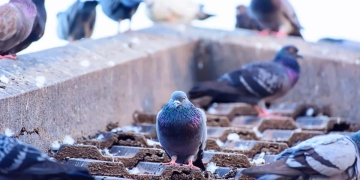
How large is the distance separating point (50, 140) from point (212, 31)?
5100mm

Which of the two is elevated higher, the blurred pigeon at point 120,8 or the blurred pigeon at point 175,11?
the blurred pigeon at point 120,8

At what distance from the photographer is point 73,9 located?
10516 millimetres

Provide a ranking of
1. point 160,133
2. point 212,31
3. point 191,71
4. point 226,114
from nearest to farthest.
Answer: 1. point 160,133
2. point 226,114
3. point 191,71
4. point 212,31

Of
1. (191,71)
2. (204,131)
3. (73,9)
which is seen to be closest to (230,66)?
(191,71)

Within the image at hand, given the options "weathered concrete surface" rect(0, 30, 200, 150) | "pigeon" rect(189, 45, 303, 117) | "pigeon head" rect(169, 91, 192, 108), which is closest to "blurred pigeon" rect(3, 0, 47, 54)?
"weathered concrete surface" rect(0, 30, 200, 150)

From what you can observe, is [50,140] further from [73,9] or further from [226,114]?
[73,9]

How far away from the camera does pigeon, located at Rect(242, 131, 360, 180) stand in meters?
4.63

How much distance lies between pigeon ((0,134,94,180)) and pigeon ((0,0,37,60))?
244 centimetres

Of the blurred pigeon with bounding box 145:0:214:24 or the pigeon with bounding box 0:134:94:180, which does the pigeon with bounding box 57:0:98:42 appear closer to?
the blurred pigeon with bounding box 145:0:214:24

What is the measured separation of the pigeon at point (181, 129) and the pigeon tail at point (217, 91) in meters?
3.18

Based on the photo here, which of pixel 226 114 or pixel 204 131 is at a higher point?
pixel 204 131

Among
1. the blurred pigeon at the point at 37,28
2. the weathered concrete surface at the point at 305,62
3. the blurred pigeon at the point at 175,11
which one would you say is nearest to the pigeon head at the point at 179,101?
the blurred pigeon at the point at 37,28

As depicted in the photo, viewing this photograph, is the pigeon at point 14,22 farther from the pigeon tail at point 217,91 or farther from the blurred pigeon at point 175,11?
the blurred pigeon at point 175,11

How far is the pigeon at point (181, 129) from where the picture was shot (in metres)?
5.30
